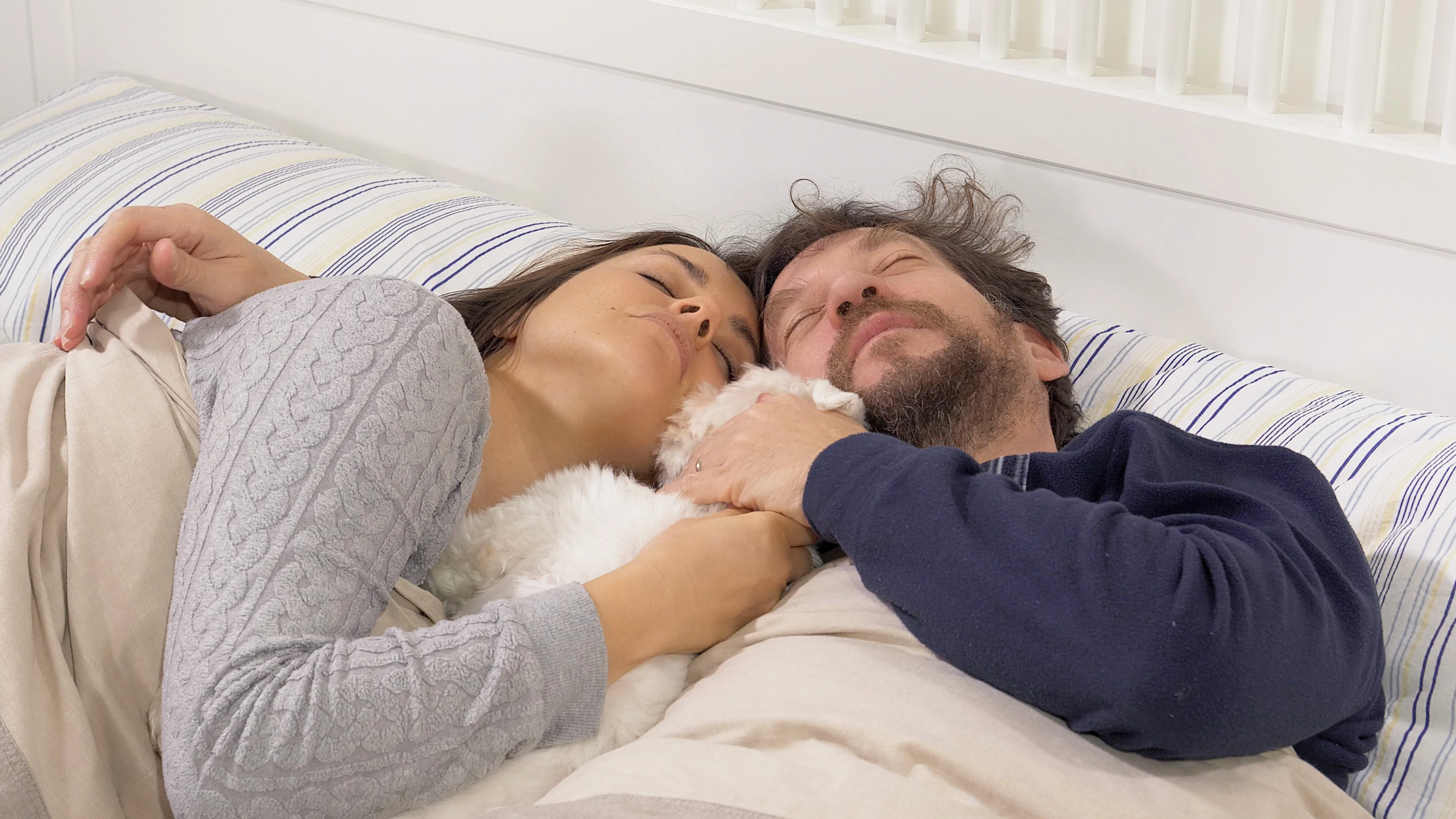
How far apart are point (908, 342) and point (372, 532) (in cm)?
69

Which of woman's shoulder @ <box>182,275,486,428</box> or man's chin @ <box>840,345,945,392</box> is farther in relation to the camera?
man's chin @ <box>840,345,945,392</box>

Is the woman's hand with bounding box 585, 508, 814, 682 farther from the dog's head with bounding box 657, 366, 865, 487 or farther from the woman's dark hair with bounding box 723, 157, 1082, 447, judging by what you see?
the woman's dark hair with bounding box 723, 157, 1082, 447

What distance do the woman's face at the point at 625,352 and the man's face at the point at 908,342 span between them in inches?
4.7

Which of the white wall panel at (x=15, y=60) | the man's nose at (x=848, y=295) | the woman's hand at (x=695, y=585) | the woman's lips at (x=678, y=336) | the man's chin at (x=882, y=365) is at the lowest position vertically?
the woman's hand at (x=695, y=585)

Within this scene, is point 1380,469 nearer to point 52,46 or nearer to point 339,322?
point 339,322

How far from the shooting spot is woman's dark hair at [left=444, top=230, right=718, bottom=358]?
1.57 m

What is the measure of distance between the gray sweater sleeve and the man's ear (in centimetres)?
75

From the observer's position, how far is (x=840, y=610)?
1.15 m

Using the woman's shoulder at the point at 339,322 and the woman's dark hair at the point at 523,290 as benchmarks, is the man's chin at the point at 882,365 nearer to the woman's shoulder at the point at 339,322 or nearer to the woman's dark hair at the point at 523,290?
the woman's dark hair at the point at 523,290

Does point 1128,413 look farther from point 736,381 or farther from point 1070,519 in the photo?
point 736,381

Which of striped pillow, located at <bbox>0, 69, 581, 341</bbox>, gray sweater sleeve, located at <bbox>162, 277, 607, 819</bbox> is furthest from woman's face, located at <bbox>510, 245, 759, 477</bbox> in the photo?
striped pillow, located at <bbox>0, 69, 581, 341</bbox>

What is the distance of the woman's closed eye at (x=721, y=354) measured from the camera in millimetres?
1504

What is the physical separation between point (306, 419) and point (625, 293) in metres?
0.48

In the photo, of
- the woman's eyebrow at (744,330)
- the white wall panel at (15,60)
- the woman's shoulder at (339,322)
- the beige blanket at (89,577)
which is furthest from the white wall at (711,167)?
the beige blanket at (89,577)
